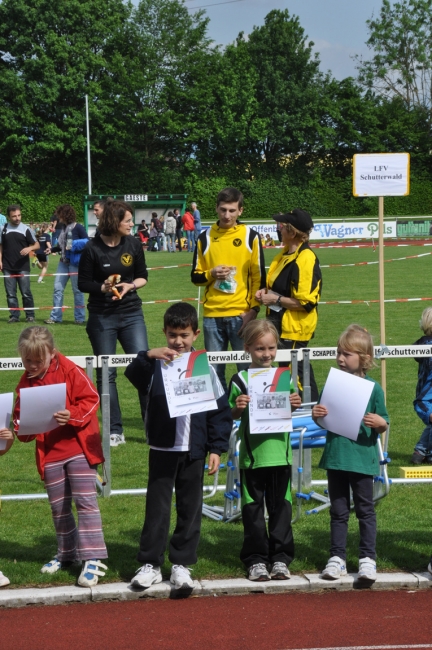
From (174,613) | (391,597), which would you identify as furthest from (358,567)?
(174,613)

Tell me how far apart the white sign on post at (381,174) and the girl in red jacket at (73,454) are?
327 cm

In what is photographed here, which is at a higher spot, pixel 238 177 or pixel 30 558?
pixel 238 177

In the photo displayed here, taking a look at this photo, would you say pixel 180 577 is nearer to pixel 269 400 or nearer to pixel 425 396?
pixel 269 400

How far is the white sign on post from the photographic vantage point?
Answer: 25.0ft

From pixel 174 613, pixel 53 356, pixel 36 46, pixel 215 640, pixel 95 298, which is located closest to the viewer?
pixel 215 640

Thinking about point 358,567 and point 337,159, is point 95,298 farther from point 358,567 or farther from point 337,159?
point 337,159

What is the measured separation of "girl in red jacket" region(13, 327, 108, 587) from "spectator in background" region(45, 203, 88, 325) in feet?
32.6

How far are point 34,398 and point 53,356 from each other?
1.00 feet

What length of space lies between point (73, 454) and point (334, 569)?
5.38ft

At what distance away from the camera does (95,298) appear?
819 centimetres

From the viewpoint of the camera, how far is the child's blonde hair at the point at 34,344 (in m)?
5.25

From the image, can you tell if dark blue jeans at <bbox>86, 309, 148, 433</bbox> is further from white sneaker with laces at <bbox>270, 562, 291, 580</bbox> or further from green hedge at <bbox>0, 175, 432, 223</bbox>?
green hedge at <bbox>0, 175, 432, 223</bbox>

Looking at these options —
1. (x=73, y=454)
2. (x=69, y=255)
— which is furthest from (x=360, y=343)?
(x=69, y=255)

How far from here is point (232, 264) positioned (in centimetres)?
798
